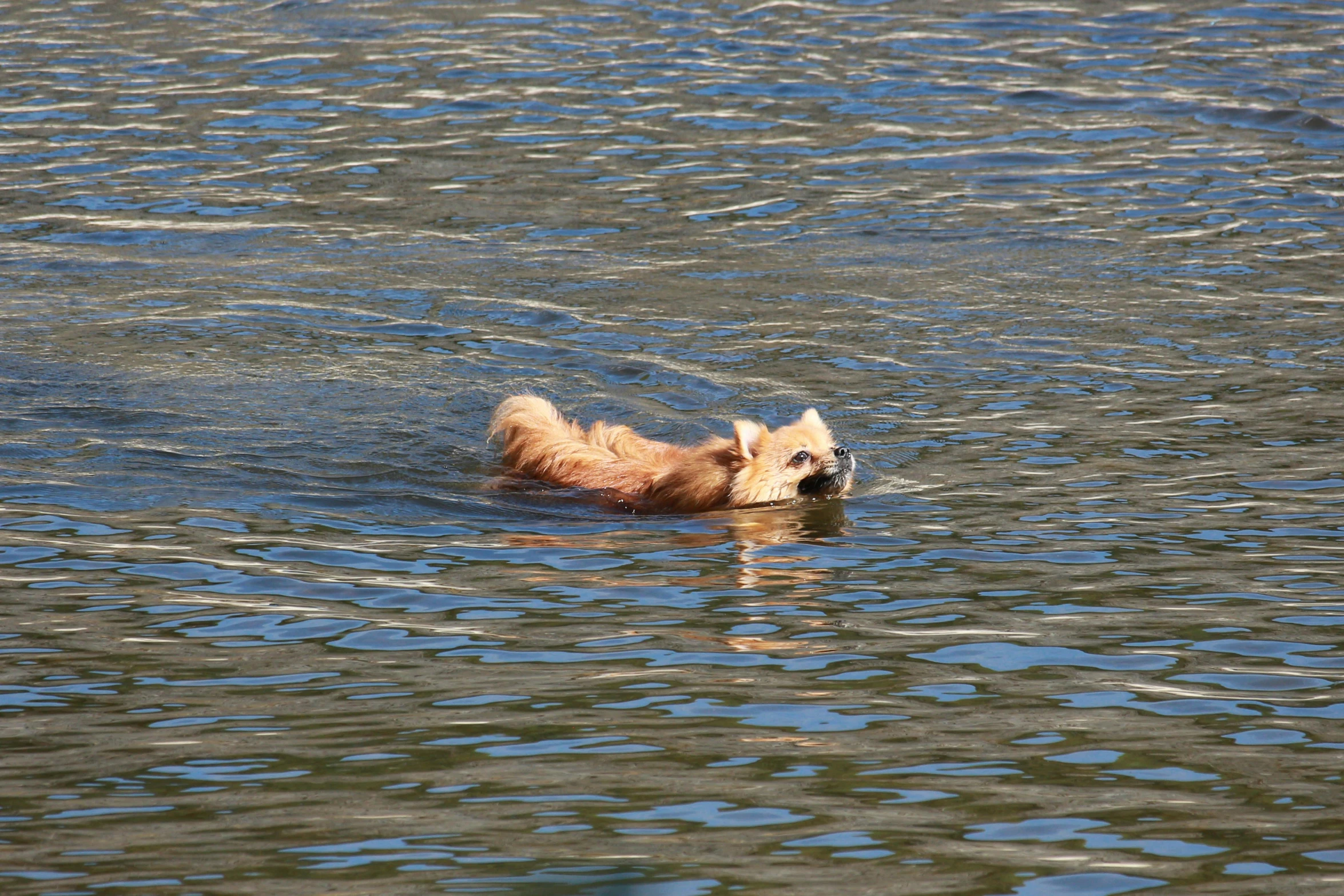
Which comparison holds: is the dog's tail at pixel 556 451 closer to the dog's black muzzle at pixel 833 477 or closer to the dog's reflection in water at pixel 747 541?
the dog's reflection in water at pixel 747 541

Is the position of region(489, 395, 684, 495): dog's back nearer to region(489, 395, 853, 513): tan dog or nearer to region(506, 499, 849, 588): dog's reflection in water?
region(489, 395, 853, 513): tan dog

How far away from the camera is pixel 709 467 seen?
29.8ft

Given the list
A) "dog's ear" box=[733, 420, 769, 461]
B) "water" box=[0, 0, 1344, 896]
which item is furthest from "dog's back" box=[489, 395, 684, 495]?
"dog's ear" box=[733, 420, 769, 461]

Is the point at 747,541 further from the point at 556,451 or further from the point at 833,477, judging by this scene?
the point at 556,451

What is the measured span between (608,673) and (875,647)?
1.11 meters

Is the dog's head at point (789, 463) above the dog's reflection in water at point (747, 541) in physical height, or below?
above

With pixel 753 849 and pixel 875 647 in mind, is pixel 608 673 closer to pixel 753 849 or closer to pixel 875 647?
pixel 875 647

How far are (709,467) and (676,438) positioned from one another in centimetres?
161

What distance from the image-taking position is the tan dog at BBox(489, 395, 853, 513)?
905 centimetres

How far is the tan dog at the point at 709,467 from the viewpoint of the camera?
9047 mm

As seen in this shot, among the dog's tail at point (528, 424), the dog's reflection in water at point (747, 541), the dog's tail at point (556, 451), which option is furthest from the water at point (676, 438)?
the dog's tail at point (528, 424)

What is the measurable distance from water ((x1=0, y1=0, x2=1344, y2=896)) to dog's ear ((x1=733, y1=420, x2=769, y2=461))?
52 cm

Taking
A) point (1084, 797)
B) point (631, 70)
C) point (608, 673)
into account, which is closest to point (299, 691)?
point (608, 673)

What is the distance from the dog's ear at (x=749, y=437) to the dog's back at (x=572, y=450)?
54cm
